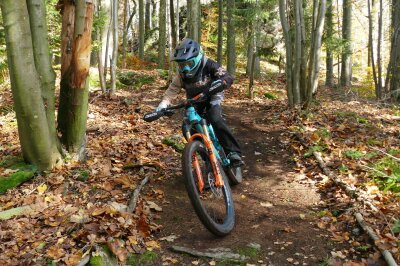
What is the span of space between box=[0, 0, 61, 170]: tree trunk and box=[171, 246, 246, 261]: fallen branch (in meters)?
2.72

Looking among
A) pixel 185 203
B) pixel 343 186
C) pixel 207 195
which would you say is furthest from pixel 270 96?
pixel 207 195

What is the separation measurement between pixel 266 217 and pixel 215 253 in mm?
1280

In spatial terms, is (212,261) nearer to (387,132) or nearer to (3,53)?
(387,132)

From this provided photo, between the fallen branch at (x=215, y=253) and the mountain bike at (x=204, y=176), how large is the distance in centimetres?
24

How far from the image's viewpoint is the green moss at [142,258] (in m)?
4.09

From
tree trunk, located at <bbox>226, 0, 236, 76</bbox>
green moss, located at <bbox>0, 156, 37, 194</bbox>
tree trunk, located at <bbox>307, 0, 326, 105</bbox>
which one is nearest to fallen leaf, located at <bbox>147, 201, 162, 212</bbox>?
green moss, located at <bbox>0, 156, 37, 194</bbox>

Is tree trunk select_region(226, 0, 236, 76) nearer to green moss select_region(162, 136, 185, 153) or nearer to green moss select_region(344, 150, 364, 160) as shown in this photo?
green moss select_region(162, 136, 185, 153)

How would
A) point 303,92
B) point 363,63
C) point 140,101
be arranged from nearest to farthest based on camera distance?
1. point 303,92
2. point 140,101
3. point 363,63

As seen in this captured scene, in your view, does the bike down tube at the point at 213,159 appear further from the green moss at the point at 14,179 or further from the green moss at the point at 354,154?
the green moss at the point at 354,154

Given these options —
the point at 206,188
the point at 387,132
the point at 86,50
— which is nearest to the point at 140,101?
the point at 86,50

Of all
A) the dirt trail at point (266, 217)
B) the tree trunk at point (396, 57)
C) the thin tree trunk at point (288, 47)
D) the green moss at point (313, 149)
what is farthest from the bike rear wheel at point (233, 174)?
the tree trunk at point (396, 57)

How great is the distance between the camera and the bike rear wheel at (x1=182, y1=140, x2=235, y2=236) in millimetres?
4262

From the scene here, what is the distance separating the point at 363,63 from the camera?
124ft

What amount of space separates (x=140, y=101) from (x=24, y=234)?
8940 mm
